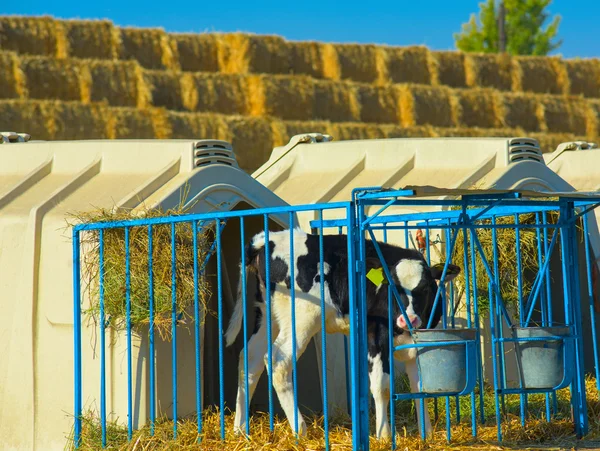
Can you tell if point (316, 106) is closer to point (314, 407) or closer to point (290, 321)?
point (314, 407)

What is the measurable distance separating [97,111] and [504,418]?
1116 centimetres

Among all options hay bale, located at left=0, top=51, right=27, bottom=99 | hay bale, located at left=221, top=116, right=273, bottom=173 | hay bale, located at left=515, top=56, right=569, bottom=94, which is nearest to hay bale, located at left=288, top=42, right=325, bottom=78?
hay bale, located at left=221, top=116, right=273, bottom=173

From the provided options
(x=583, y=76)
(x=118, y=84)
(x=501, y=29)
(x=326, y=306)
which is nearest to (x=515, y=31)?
(x=501, y=29)

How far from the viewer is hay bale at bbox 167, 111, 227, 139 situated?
62.5 feet

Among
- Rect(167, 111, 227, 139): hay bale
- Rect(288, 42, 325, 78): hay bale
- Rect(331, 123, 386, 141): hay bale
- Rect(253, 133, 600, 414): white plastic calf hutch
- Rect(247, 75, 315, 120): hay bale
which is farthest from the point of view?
Rect(288, 42, 325, 78): hay bale

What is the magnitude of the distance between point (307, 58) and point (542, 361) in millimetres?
15064

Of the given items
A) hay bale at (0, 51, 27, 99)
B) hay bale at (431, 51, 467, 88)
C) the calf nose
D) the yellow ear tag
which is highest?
hay bale at (431, 51, 467, 88)

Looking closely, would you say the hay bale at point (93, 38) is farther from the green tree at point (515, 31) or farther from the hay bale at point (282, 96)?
the green tree at point (515, 31)

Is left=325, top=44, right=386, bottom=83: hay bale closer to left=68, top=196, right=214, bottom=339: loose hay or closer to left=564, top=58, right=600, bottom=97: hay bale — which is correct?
left=564, top=58, right=600, bottom=97: hay bale

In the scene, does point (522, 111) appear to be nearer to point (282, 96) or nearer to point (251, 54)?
point (282, 96)

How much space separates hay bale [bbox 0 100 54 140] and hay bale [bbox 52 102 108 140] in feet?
0.41

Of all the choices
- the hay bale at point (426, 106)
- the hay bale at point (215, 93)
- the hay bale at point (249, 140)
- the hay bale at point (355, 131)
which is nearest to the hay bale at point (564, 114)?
the hay bale at point (426, 106)

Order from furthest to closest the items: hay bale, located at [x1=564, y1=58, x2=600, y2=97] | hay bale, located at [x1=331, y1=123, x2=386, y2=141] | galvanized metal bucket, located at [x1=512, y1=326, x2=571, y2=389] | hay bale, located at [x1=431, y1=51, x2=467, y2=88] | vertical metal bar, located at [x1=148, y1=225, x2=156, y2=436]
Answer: hay bale, located at [x1=564, y1=58, x2=600, y2=97], hay bale, located at [x1=431, y1=51, x2=467, y2=88], hay bale, located at [x1=331, y1=123, x2=386, y2=141], vertical metal bar, located at [x1=148, y1=225, x2=156, y2=436], galvanized metal bucket, located at [x1=512, y1=326, x2=571, y2=389]

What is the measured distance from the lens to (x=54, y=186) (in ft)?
32.9
